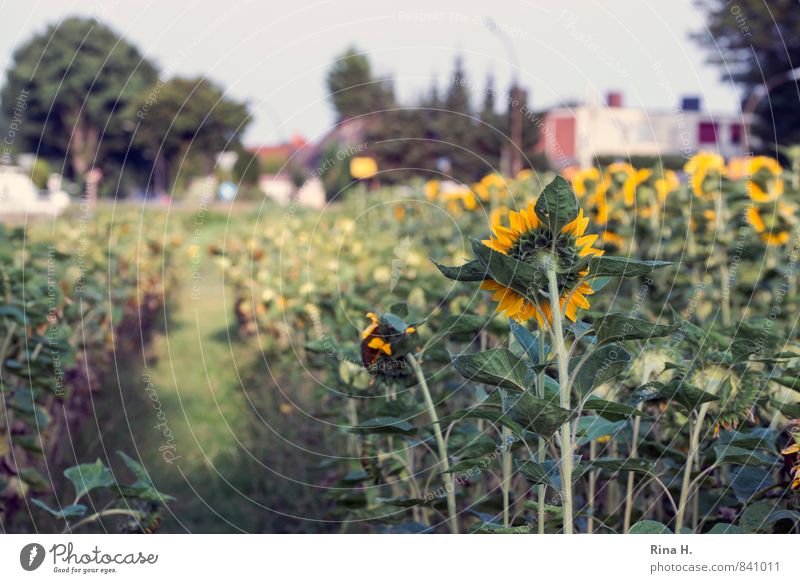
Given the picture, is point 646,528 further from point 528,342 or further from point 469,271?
point 469,271

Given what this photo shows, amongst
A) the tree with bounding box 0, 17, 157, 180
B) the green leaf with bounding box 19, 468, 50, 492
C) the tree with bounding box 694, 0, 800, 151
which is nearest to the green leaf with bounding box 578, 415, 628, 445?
the green leaf with bounding box 19, 468, 50, 492

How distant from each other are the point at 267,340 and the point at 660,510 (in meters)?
5.35

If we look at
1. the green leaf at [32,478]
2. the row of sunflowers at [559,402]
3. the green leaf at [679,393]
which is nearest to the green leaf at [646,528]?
the row of sunflowers at [559,402]

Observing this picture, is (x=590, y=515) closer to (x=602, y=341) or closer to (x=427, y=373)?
(x=602, y=341)

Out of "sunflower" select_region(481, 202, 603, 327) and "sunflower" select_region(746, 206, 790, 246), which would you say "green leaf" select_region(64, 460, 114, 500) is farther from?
"sunflower" select_region(746, 206, 790, 246)

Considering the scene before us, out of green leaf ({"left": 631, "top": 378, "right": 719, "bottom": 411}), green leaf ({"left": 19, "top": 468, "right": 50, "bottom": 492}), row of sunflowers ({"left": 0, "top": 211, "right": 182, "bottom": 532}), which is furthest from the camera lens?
green leaf ({"left": 19, "top": 468, "right": 50, "bottom": 492})

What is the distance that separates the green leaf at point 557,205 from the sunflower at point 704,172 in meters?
4.01

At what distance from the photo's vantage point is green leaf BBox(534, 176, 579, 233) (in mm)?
1518

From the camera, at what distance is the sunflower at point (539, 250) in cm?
157

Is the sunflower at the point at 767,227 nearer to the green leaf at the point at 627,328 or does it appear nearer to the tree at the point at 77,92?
the green leaf at the point at 627,328

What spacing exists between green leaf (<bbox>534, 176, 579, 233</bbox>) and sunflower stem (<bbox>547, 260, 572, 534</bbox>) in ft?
0.19

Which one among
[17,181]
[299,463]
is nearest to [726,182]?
[299,463]

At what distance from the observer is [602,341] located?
1.65 meters

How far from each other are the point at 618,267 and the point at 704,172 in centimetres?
424
